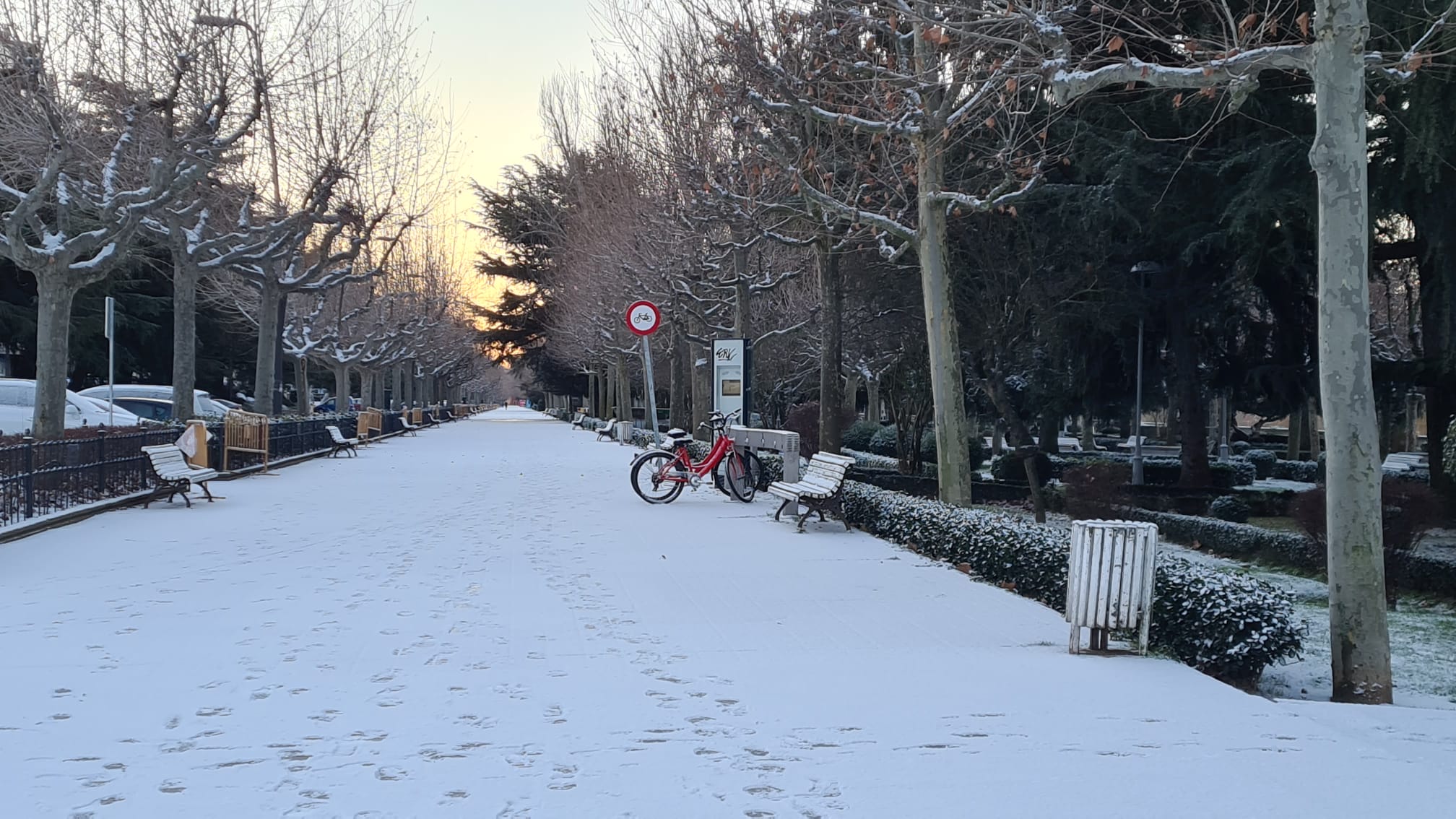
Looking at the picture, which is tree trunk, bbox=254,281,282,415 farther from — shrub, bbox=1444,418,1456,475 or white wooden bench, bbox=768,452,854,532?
shrub, bbox=1444,418,1456,475

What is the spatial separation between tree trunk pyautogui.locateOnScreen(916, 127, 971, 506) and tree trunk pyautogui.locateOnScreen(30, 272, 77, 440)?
1225 cm

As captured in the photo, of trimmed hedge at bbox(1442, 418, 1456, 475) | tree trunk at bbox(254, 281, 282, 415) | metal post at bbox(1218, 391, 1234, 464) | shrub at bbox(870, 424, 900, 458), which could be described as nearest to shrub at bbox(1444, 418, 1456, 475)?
trimmed hedge at bbox(1442, 418, 1456, 475)

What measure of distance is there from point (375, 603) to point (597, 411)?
224ft

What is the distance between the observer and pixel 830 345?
61.2ft

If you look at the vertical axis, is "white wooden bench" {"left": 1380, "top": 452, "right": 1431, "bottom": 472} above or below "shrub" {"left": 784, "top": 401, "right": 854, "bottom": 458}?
below

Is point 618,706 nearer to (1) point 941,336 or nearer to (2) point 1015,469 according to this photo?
(1) point 941,336

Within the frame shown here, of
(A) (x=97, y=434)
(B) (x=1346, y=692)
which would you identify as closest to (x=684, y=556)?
(B) (x=1346, y=692)

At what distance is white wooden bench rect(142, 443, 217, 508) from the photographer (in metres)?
15.6

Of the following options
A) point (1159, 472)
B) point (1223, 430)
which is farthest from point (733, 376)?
point (1223, 430)

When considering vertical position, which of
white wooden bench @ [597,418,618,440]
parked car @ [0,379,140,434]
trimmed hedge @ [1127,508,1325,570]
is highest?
parked car @ [0,379,140,434]

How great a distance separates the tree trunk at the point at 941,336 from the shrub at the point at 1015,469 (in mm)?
11310

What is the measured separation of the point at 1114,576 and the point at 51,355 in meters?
15.8

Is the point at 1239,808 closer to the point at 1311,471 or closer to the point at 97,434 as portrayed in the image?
the point at 97,434

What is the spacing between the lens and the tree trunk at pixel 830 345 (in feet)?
61.2
